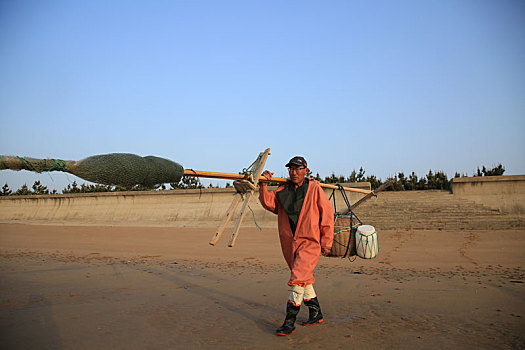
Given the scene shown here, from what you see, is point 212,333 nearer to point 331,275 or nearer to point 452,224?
point 331,275

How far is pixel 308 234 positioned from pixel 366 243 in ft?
5.38

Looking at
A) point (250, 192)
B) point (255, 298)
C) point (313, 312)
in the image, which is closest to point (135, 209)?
point (255, 298)

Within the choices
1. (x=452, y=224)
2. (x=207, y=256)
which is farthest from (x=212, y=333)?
(x=452, y=224)

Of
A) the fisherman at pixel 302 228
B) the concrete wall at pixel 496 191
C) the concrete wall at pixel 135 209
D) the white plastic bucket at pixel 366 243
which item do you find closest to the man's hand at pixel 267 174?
the fisherman at pixel 302 228

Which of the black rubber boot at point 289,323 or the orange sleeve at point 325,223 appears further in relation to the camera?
the orange sleeve at point 325,223

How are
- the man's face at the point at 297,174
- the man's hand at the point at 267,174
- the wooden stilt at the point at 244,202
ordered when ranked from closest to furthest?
the man's face at the point at 297,174, the wooden stilt at the point at 244,202, the man's hand at the point at 267,174

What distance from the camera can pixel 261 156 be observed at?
5660 mm

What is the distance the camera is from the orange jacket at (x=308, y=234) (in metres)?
4.56

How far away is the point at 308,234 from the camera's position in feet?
15.4

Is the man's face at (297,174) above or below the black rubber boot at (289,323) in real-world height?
above

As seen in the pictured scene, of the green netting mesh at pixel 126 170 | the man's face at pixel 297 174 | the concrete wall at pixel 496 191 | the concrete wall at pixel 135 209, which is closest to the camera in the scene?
the green netting mesh at pixel 126 170

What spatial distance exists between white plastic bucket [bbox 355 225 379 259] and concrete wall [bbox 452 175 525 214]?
10.6m

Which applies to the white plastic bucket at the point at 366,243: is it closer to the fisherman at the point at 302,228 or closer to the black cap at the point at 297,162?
the fisherman at the point at 302,228

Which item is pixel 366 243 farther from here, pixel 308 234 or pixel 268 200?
pixel 268 200
